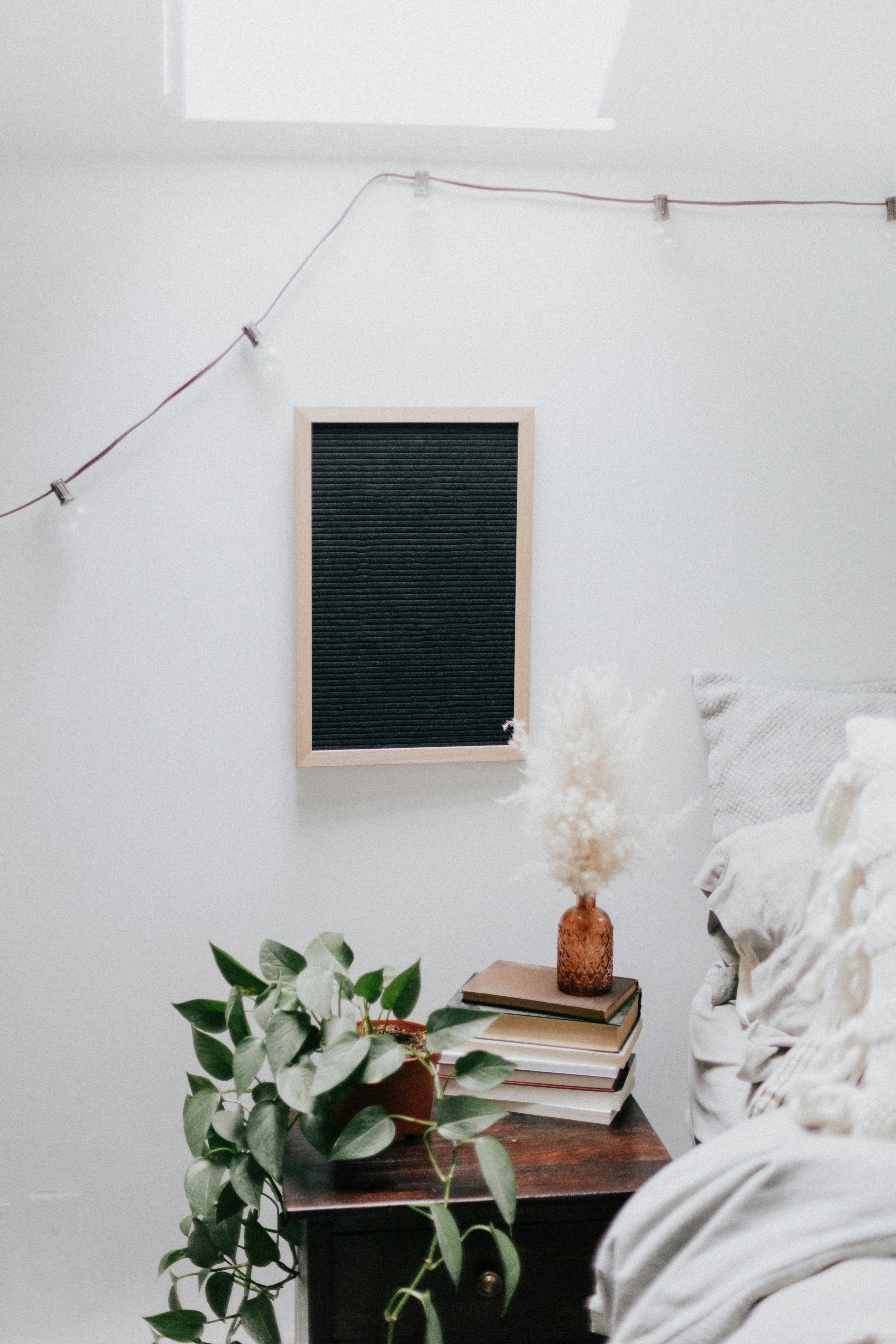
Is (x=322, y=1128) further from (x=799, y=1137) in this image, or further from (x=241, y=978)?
(x=799, y=1137)

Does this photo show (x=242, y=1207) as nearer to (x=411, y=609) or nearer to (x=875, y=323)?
(x=411, y=609)

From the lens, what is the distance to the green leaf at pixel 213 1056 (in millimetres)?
1319

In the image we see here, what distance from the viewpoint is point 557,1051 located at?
4.42ft

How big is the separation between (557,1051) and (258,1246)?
440 mm

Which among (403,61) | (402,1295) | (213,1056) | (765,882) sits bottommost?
(402,1295)

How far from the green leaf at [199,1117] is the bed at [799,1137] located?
1.58 ft

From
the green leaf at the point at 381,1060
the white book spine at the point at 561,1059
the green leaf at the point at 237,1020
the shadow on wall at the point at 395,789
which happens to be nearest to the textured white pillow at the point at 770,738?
the shadow on wall at the point at 395,789

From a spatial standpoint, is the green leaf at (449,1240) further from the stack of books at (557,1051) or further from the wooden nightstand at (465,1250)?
the stack of books at (557,1051)

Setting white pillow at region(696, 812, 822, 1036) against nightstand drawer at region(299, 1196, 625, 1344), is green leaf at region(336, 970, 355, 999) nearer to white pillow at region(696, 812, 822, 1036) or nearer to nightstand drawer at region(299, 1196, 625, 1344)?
nightstand drawer at region(299, 1196, 625, 1344)

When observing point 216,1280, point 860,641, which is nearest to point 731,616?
point 860,641

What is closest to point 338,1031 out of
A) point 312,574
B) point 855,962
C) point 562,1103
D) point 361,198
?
point 562,1103

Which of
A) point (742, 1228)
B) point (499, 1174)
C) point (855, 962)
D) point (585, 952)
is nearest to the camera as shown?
point (742, 1228)

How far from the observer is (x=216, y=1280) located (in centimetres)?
131

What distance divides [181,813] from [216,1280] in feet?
2.22
